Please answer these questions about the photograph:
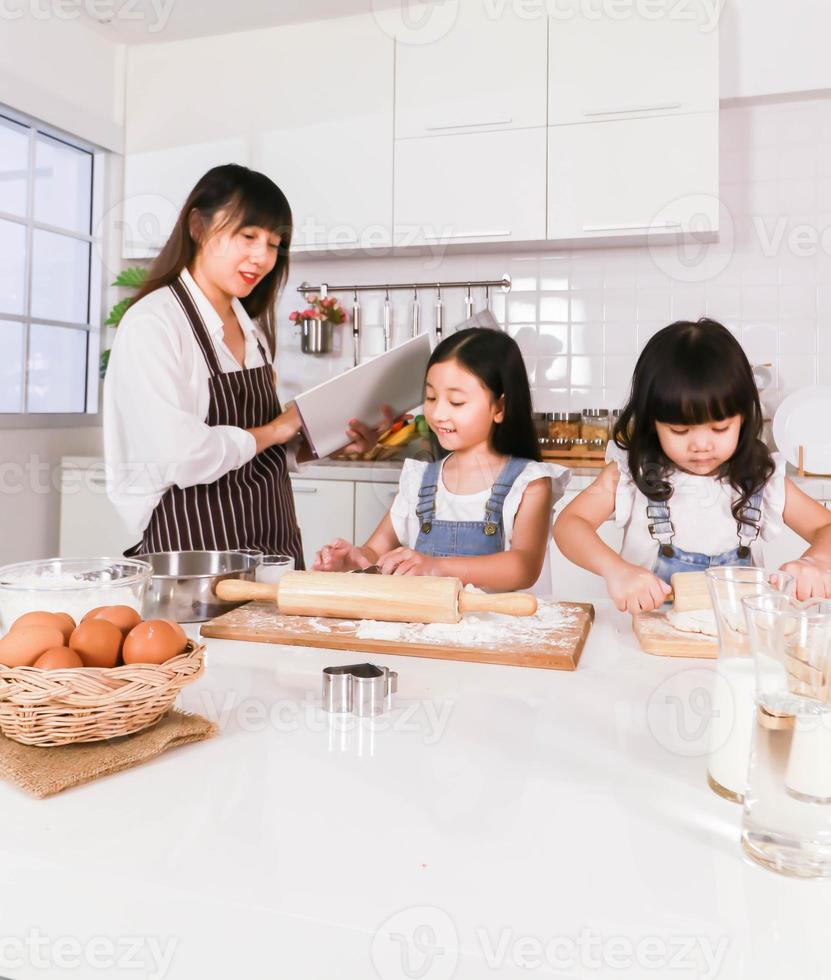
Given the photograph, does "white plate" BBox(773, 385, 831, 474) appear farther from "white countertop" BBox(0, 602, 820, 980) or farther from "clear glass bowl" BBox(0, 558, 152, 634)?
"clear glass bowl" BBox(0, 558, 152, 634)

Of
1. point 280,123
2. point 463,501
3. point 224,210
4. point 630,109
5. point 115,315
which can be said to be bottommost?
point 463,501

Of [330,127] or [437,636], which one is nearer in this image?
[437,636]

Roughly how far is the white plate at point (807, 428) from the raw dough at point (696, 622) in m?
1.55

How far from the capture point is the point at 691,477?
1.52m

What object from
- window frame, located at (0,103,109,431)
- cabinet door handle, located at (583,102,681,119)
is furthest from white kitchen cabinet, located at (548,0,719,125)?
window frame, located at (0,103,109,431)

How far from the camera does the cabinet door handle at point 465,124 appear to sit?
8.75 ft

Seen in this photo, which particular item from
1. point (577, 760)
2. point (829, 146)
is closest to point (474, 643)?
point (577, 760)

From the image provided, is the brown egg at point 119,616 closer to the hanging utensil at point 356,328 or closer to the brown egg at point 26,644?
the brown egg at point 26,644

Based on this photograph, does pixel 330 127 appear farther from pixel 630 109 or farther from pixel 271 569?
pixel 271 569

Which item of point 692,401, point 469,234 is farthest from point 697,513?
point 469,234

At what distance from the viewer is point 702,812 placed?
0.56 m

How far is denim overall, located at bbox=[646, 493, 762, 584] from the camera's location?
4.74ft

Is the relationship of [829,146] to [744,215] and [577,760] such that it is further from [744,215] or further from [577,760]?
[577,760]

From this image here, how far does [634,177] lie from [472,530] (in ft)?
4.73
